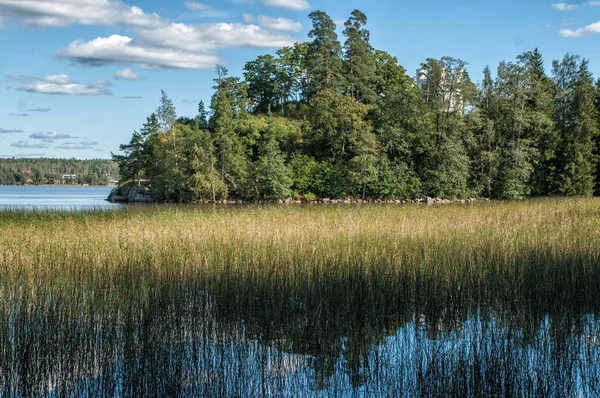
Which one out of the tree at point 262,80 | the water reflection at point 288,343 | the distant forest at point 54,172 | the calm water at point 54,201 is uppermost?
the tree at point 262,80

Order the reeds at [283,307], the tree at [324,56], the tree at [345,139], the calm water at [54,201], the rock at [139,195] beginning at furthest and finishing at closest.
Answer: the tree at [324,56]
the rock at [139,195]
the tree at [345,139]
the calm water at [54,201]
the reeds at [283,307]

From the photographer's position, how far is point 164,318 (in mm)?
6957

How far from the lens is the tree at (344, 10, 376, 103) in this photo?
2212 inches

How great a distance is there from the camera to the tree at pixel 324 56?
5462cm

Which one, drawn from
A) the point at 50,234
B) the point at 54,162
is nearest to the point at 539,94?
the point at 50,234

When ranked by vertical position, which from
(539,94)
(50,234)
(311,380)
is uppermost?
(539,94)

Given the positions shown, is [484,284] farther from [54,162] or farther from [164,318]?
[54,162]

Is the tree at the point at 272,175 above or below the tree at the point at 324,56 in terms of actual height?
below

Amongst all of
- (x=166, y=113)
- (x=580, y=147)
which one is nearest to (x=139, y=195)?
(x=166, y=113)

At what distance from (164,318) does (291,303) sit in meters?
1.84

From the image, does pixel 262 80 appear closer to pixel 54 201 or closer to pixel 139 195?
pixel 139 195

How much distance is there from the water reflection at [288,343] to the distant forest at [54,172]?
149 m

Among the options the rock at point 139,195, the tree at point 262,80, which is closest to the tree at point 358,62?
the tree at point 262,80

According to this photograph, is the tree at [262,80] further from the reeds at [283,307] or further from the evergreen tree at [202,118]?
the reeds at [283,307]
